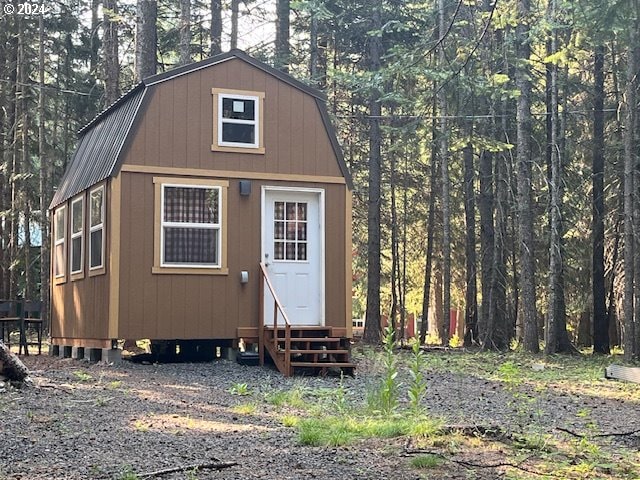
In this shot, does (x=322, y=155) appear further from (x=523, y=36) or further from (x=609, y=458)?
(x=609, y=458)

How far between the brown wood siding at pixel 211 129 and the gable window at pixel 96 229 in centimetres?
109

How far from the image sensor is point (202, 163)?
12.2 meters

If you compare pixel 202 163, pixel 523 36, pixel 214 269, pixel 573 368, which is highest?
pixel 523 36

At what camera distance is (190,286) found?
12.0 m

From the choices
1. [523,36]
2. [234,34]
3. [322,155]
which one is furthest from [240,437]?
[234,34]

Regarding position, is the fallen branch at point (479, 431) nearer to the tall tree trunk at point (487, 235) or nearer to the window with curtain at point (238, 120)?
the window with curtain at point (238, 120)

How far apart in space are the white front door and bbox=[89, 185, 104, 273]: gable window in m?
2.38

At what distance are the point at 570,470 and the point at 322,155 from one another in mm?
8288

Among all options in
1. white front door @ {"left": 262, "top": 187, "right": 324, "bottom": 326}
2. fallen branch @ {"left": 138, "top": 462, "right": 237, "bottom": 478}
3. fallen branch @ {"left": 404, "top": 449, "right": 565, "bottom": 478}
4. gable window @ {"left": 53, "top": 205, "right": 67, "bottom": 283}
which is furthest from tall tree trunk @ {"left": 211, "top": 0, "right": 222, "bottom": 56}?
fallen branch @ {"left": 138, "top": 462, "right": 237, "bottom": 478}

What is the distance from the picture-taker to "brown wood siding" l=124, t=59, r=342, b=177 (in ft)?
39.4

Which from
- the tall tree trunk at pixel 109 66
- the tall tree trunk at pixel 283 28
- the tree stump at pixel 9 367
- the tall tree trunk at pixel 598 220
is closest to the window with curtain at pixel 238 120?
the tree stump at pixel 9 367

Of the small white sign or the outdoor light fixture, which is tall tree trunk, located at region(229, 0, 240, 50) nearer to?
the small white sign

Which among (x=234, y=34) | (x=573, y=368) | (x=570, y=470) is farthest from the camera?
(x=234, y=34)

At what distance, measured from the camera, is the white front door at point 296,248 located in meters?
12.5
